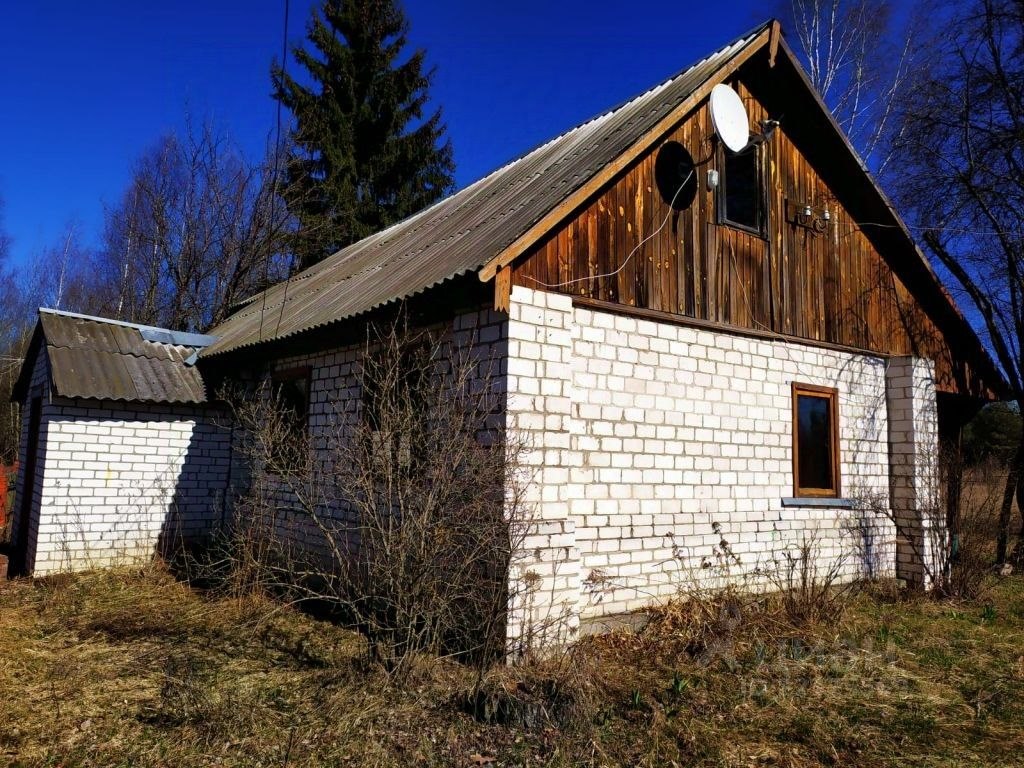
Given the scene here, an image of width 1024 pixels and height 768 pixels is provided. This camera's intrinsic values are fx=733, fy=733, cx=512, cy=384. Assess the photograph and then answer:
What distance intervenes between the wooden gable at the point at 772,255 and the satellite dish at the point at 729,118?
0.39 metres

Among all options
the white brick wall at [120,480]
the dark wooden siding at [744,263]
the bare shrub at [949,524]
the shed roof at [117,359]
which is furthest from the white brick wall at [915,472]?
the shed roof at [117,359]

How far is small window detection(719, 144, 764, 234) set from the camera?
348 inches

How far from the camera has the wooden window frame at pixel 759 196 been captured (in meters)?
8.42

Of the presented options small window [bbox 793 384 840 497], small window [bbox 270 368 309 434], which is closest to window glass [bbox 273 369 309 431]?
small window [bbox 270 368 309 434]

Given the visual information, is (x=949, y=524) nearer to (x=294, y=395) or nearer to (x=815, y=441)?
(x=815, y=441)

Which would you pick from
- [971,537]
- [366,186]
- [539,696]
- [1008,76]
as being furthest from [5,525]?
[1008,76]

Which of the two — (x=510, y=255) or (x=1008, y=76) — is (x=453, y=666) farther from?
(x=1008, y=76)

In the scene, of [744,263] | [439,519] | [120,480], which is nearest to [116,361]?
[120,480]

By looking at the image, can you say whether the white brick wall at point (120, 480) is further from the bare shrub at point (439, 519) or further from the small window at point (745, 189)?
the small window at point (745, 189)

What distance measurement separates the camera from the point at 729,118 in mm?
7855

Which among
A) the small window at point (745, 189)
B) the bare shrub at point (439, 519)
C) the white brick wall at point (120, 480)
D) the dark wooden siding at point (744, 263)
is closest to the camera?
the bare shrub at point (439, 519)

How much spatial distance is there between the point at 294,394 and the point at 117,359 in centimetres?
261

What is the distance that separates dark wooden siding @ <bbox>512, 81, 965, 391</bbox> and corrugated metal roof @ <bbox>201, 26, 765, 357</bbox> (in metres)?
0.40

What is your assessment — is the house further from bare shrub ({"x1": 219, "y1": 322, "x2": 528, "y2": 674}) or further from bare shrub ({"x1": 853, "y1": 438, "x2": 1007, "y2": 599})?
bare shrub ({"x1": 219, "y1": 322, "x2": 528, "y2": 674})
